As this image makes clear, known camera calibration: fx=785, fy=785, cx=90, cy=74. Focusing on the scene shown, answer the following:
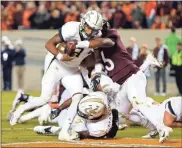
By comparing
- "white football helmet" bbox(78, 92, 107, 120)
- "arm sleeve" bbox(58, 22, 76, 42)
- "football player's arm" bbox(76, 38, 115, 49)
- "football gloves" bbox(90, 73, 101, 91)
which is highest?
"arm sleeve" bbox(58, 22, 76, 42)

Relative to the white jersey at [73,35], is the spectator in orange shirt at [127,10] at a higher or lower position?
lower

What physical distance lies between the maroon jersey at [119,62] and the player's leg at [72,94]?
48cm

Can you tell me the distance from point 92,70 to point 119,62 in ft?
1.35

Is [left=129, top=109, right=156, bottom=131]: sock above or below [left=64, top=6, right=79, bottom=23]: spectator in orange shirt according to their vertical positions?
below

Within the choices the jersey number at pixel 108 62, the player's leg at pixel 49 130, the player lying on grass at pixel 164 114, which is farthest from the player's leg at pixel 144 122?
the player's leg at pixel 49 130

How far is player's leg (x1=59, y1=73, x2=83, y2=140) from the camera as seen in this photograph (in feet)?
31.5

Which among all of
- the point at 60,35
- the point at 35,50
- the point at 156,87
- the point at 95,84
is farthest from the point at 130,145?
the point at 35,50

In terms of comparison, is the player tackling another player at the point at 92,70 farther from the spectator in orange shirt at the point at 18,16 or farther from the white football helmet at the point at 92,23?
the spectator in orange shirt at the point at 18,16

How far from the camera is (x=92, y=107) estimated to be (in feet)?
31.1

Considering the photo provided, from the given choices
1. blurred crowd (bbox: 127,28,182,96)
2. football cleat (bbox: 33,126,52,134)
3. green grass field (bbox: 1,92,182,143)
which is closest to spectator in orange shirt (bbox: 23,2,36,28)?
blurred crowd (bbox: 127,28,182,96)

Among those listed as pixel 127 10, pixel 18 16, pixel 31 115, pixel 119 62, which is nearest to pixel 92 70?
pixel 119 62

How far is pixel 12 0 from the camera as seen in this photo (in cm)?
2484

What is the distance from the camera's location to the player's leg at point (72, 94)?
31.5ft

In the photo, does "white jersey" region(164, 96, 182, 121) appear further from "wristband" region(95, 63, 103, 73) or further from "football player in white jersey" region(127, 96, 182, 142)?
"wristband" region(95, 63, 103, 73)
